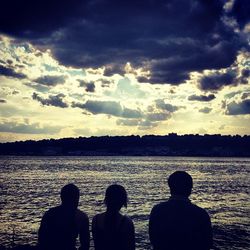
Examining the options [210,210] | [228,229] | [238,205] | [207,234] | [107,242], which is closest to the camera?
[207,234]

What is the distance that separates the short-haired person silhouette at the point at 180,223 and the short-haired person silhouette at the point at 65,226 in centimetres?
124

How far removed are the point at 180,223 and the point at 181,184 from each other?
561 mm

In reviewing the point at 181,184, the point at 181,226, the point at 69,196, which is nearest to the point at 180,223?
the point at 181,226

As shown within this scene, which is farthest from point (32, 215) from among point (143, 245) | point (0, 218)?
point (143, 245)

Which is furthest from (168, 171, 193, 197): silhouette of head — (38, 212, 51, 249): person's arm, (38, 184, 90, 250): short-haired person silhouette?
(38, 212, 51, 249): person's arm

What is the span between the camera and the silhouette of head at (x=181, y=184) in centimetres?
515

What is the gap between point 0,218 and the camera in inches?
1142

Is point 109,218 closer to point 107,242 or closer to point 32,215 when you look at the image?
point 107,242

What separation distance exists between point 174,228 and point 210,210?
106 ft

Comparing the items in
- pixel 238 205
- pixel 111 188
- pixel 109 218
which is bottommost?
pixel 238 205

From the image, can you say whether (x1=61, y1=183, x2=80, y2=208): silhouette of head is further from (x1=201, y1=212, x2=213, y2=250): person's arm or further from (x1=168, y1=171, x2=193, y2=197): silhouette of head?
(x1=201, y1=212, x2=213, y2=250): person's arm

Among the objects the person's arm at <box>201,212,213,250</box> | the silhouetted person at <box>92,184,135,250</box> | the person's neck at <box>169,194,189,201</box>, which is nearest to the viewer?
the person's arm at <box>201,212,213,250</box>

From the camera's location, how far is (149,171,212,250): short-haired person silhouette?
4.92 meters

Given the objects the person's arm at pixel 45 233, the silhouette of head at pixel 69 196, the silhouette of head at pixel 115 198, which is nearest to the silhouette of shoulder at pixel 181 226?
the silhouette of head at pixel 115 198
